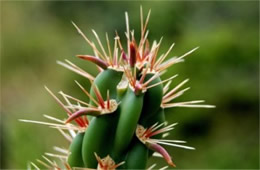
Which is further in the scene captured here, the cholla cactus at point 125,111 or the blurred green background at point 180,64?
the blurred green background at point 180,64

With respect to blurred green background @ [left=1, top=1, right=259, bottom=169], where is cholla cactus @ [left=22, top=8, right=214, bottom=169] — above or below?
above

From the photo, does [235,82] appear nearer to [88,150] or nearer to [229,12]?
[229,12]

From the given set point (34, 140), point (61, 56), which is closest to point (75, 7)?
point (61, 56)

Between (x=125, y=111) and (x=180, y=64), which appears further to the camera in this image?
(x=180, y=64)

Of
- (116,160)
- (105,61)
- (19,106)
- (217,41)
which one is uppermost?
(105,61)

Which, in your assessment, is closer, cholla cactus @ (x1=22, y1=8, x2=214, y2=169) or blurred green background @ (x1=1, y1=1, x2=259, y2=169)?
cholla cactus @ (x1=22, y1=8, x2=214, y2=169)

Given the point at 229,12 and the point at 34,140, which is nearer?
the point at 34,140

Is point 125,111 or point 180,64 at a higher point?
point 125,111

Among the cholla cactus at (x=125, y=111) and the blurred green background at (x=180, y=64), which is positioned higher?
the cholla cactus at (x=125, y=111)
